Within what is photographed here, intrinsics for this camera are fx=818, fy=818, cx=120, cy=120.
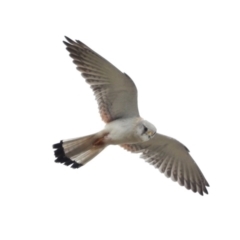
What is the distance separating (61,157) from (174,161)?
2944mm

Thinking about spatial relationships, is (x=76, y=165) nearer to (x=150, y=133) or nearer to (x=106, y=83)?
(x=150, y=133)

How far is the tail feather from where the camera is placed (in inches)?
603

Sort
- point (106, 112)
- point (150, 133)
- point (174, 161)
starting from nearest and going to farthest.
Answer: point (150, 133), point (106, 112), point (174, 161)

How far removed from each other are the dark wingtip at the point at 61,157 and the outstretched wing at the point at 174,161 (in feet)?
5.57

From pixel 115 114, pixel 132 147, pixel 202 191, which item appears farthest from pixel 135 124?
pixel 202 191

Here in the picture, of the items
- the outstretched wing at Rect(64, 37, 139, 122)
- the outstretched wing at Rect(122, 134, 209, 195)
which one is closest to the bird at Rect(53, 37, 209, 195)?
the outstretched wing at Rect(64, 37, 139, 122)

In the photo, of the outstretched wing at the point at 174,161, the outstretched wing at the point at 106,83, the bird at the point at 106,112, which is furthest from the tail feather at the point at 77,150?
the outstretched wing at the point at 174,161

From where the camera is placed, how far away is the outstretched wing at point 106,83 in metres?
15.0

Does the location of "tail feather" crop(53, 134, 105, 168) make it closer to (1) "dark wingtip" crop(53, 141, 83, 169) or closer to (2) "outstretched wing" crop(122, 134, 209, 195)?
(1) "dark wingtip" crop(53, 141, 83, 169)

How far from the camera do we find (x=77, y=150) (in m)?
15.4

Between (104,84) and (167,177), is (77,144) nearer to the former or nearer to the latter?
(104,84)

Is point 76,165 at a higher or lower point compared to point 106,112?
lower

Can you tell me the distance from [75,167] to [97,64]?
78.1 inches

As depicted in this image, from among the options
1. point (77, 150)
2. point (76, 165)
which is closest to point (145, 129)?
point (77, 150)
